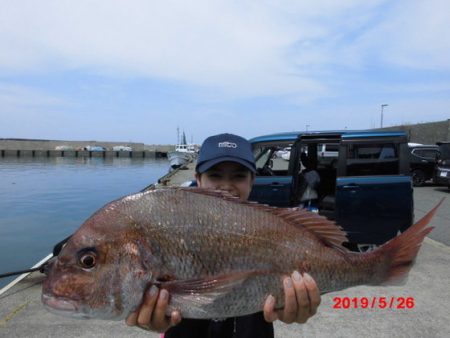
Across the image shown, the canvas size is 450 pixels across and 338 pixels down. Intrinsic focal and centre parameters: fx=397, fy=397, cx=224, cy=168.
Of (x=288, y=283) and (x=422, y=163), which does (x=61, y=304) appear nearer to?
(x=288, y=283)

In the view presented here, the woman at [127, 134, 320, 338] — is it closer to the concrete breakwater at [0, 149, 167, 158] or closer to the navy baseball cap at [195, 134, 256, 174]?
the navy baseball cap at [195, 134, 256, 174]

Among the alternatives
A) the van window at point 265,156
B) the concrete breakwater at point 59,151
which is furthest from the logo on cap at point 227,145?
the concrete breakwater at point 59,151

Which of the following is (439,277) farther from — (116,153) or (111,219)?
(116,153)

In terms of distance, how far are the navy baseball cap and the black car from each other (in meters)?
21.7

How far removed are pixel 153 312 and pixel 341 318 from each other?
144 inches

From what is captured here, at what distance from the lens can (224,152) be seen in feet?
8.13

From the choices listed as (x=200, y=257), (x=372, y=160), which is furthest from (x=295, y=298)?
(x=372, y=160)

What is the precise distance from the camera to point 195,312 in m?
1.81

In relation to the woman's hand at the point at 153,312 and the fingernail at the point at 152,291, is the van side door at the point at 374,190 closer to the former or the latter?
the woman's hand at the point at 153,312

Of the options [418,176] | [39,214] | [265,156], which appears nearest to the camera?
[265,156]

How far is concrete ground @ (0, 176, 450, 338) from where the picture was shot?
4.35 meters

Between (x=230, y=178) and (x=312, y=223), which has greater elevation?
(x=230, y=178)

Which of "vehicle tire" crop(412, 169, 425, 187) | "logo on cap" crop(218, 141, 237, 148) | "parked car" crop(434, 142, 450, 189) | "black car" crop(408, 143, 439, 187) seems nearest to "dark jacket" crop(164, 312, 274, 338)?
"logo on cap" crop(218, 141, 237, 148)

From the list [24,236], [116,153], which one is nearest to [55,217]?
[24,236]
